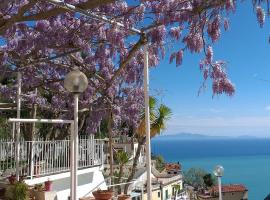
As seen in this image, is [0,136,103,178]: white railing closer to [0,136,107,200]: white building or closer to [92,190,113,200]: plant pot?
[0,136,107,200]: white building

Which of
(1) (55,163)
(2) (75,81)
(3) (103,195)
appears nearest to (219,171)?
(1) (55,163)

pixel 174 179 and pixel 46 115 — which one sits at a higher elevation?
pixel 46 115

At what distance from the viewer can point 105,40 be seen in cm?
1186

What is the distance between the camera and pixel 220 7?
7293mm

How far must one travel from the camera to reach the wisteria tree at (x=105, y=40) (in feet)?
26.0

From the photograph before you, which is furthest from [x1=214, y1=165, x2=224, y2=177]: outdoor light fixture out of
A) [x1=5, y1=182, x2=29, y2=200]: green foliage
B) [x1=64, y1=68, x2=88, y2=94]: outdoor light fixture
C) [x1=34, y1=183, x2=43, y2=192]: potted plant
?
[x1=64, y1=68, x2=88, y2=94]: outdoor light fixture

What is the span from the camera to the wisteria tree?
312 inches

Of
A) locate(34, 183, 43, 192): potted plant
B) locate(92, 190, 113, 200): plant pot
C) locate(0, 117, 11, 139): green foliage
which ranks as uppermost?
locate(0, 117, 11, 139): green foliage

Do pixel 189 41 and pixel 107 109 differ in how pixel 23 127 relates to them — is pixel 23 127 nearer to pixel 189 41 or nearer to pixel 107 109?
pixel 107 109

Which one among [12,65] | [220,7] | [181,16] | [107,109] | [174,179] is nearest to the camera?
[220,7]

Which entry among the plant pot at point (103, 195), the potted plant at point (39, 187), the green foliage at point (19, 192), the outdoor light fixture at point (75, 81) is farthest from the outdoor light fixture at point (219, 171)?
the outdoor light fixture at point (75, 81)

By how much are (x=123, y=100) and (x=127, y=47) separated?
585 cm

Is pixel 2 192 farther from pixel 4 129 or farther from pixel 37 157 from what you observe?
pixel 4 129

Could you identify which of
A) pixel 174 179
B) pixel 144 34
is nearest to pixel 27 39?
pixel 144 34
